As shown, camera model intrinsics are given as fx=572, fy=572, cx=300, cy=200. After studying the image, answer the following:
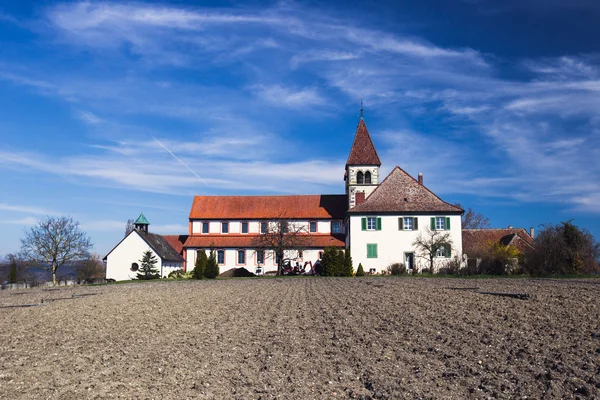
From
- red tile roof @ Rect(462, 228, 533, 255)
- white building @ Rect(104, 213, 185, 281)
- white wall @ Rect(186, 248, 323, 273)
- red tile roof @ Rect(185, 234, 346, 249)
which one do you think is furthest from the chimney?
white building @ Rect(104, 213, 185, 281)

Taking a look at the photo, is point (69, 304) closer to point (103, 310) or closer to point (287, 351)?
point (103, 310)

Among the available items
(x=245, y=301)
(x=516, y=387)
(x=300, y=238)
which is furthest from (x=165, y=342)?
(x=300, y=238)

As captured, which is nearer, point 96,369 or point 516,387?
point 516,387

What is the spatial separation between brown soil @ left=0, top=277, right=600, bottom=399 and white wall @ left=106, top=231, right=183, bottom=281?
118 ft

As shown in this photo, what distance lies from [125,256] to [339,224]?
21.0 metres

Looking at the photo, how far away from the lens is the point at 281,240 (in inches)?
1998

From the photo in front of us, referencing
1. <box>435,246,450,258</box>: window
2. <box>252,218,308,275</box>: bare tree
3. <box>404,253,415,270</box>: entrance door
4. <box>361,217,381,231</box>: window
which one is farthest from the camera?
<box>252,218,308,275</box>: bare tree

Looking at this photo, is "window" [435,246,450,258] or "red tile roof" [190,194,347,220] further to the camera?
"red tile roof" [190,194,347,220]

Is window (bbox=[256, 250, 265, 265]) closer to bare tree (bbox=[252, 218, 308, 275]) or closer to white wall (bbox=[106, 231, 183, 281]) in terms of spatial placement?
bare tree (bbox=[252, 218, 308, 275])

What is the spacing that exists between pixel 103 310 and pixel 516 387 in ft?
47.6

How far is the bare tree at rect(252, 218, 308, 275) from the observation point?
51.0 meters

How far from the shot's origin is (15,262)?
51.0 metres

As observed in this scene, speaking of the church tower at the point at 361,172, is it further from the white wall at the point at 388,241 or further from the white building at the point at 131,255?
the white building at the point at 131,255

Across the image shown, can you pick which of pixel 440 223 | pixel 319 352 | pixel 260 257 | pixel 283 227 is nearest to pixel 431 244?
pixel 440 223
